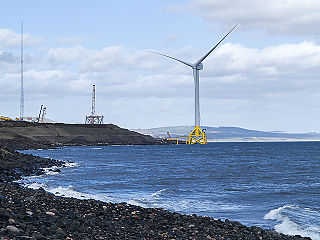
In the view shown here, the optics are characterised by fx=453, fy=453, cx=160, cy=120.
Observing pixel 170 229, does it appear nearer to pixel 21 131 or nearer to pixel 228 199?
pixel 228 199

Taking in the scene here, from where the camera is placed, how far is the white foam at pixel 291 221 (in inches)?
713

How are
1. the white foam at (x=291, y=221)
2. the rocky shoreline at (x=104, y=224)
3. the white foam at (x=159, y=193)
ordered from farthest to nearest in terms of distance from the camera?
→ the white foam at (x=159, y=193), the white foam at (x=291, y=221), the rocky shoreline at (x=104, y=224)

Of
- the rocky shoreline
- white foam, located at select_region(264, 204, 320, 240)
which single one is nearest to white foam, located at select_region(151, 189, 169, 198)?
white foam, located at select_region(264, 204, 320, 240)

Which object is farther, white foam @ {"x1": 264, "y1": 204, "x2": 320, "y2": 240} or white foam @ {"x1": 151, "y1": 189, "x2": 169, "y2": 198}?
white foam @ {"x1": 151, "y1": 189, "x2": 169, "y2": 198}

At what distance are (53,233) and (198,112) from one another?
6290 inches

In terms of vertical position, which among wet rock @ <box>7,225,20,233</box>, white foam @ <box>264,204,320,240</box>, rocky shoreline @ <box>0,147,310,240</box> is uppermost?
Result: wet rock @ <box>7,225,20,233</box>

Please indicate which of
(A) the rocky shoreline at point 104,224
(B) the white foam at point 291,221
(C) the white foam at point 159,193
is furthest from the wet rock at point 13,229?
(C) the white foam at point 159,193

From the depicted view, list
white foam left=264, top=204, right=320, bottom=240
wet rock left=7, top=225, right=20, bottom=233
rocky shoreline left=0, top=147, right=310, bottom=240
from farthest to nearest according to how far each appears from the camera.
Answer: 1. white foam left=264, top=204, right=320, bottom=240
2. rocky shoreline left=0, top=147, right=310, bottom=240
3. wet rock left=7, top=225, right=20, bottom=233

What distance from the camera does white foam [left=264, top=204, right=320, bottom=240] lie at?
18108mm

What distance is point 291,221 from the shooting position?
66.2 feet

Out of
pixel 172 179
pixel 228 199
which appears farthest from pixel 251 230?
pixel 172 179

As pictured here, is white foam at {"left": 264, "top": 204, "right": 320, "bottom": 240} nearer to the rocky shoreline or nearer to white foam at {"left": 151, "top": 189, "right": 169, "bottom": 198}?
the rocky shoreline

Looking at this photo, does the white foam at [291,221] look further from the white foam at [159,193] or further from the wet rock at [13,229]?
the wet rock at [13,229]

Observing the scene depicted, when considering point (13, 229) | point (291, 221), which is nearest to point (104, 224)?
point (13, 229)
